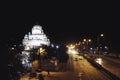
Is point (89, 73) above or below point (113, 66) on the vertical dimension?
below

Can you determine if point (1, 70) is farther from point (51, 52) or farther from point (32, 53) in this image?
point (51, 52)

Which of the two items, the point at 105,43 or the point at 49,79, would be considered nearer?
the point at 49,79

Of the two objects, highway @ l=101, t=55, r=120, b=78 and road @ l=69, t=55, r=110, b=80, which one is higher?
highway @ l=101, t=55, r=120, b=78

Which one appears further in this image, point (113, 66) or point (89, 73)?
point (113, 66)

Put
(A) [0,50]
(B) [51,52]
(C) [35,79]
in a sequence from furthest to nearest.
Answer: (B) [51,52] < (C) [35,79] < (A) [0,50]

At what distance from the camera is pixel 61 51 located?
9894 centimetres

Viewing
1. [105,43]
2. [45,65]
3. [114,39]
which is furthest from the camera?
[105,43]

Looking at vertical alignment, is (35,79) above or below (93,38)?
below

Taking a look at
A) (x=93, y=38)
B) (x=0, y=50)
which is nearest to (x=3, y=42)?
(x=0, y=50)

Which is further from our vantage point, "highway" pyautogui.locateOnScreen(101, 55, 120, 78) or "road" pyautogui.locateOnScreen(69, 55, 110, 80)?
"highway" pyautogui.locateOnScreen(101, 55, 120, 78)

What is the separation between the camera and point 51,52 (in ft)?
311

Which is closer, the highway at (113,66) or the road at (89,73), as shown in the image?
the road at (89,73)

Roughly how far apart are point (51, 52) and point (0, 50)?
73.9 metres

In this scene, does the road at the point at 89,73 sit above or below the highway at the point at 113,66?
below
